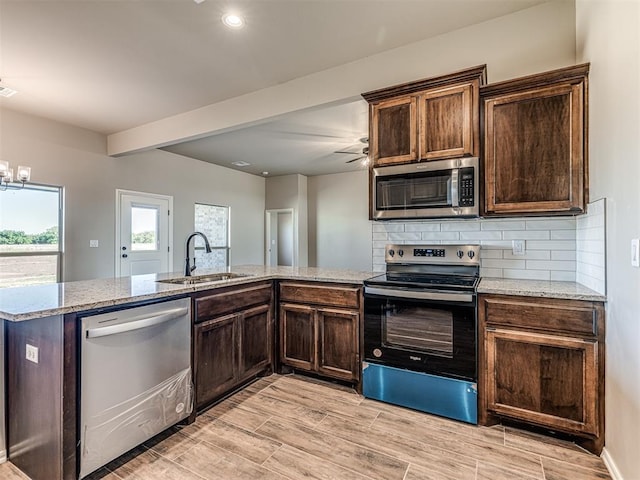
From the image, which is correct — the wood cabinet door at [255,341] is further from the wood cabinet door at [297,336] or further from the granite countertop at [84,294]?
the granite countertop at [84,294]

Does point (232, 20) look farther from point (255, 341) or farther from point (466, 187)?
point (255, 341)

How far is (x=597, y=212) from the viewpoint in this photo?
1947 mm

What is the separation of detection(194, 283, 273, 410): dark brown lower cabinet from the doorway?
16.2ft

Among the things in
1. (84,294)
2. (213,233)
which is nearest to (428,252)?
(84,294)

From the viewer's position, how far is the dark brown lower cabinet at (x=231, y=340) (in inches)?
90.1

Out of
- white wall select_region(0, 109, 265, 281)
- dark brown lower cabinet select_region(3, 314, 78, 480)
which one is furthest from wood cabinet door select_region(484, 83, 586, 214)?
white wall select_region(0, 109, 265, 281)

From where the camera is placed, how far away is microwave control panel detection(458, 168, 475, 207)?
235 centimetres

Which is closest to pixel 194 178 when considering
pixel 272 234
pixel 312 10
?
pixel 272 234

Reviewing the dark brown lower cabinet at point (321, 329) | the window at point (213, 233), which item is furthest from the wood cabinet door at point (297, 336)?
the window at point (213, 233)

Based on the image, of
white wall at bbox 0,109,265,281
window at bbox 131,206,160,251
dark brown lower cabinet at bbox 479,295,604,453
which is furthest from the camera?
window at bbox 131,206,160,251

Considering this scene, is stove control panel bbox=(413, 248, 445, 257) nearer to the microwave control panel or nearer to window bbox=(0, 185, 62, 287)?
the microwave control panel

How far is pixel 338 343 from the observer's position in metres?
2.70

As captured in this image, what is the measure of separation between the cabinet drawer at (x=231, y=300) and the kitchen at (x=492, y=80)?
1.24 m

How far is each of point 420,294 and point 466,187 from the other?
831mm
